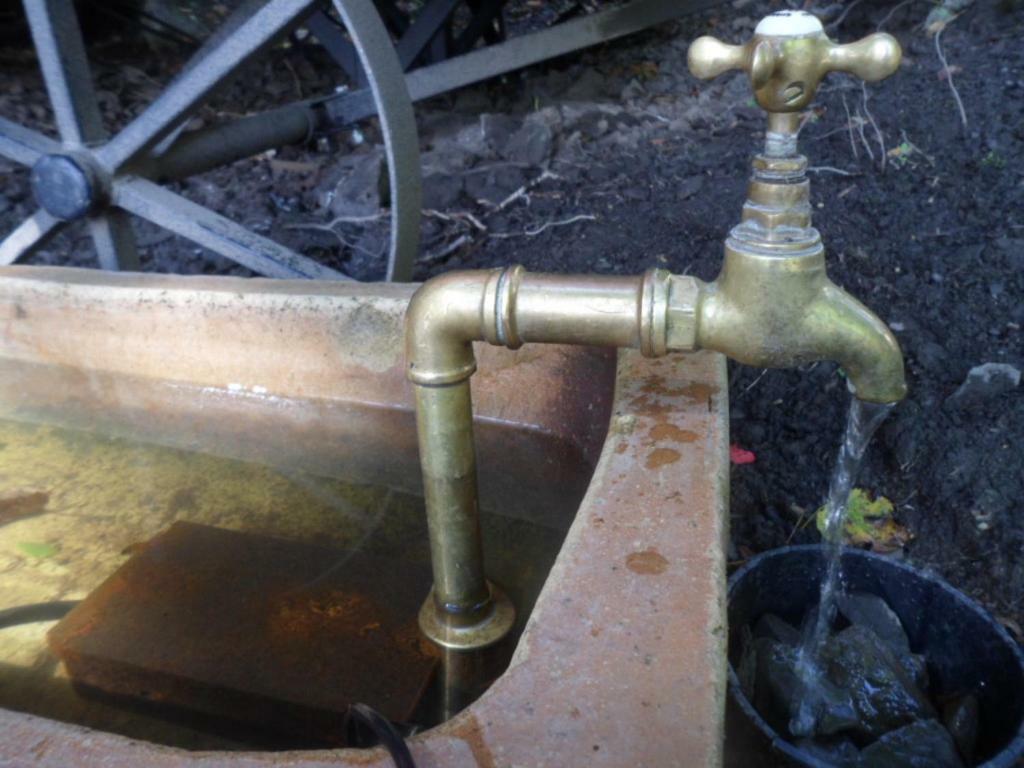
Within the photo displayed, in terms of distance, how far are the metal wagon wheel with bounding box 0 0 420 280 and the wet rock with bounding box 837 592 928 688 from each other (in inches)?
56.5

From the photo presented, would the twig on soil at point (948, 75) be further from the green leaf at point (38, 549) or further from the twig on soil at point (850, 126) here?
the green leaf at point (38, 549)

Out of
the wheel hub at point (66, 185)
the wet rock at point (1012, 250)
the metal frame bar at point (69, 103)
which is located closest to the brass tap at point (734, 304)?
the wet rock at point (1012, 250)

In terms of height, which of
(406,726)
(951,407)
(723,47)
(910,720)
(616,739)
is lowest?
(910,720)

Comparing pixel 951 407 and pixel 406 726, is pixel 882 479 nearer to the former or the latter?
pixel 951 407

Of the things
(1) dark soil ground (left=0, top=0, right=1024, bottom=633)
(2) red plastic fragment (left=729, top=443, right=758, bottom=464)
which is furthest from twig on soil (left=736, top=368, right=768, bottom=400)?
(2) red plastic fragment (left=729, top=443, right=758, bottom=464)

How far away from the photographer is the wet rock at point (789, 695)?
4.58ft

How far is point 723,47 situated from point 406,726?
2.84ft

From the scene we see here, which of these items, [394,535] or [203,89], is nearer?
[394,535]

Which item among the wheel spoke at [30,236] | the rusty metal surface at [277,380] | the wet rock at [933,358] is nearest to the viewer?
the rusty metal surface at [277,380]

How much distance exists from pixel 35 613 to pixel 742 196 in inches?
98.3

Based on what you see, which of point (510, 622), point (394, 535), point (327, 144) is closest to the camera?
point (510, 622)

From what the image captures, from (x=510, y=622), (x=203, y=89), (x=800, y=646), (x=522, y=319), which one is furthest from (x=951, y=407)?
(x=203, y=89)

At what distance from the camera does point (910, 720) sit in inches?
54.6

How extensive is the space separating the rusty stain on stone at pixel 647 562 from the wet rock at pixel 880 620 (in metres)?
0.72
